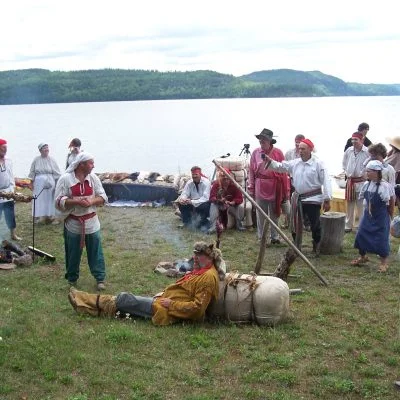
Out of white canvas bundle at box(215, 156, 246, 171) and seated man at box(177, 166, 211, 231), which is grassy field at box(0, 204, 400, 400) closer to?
seated man at box(177, 166, 211, 231)

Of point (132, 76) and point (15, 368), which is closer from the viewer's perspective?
point (15, 368)

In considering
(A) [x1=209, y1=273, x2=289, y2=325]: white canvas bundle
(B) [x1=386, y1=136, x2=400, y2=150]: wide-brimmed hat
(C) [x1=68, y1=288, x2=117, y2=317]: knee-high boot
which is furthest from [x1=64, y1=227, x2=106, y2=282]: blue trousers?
(B) [x1=386, y1=136, x2=400, y2=150]: wide-brimmed hat

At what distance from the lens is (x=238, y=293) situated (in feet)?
21.1

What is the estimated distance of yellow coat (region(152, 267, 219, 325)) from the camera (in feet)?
20.5

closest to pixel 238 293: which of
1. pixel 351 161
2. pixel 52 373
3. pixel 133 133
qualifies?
pixel 52 373

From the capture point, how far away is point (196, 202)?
11.5 metres

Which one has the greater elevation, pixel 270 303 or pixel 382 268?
pixel 270 303

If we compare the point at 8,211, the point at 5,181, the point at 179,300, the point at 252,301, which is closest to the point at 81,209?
the point at 179,300

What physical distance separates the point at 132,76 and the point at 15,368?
93118mm

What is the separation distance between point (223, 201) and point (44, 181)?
3.53m

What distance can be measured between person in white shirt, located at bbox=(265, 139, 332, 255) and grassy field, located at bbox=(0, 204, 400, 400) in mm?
1034

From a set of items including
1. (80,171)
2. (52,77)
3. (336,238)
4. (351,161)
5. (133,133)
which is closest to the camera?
(80,171)

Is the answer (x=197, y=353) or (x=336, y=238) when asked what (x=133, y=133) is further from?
(x=197, y=353)

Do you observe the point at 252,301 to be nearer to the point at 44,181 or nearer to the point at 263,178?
the point at 263,178
